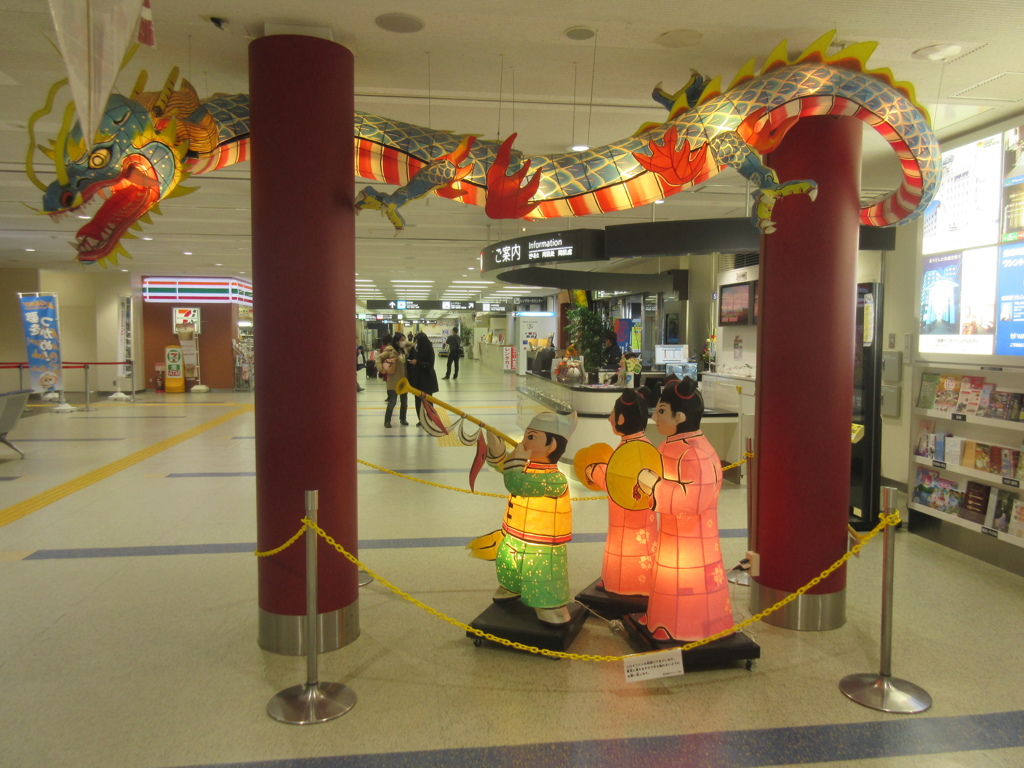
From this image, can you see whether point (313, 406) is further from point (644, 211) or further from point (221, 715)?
point (644, 211)

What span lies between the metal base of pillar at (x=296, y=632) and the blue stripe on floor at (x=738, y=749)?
33.0 inches

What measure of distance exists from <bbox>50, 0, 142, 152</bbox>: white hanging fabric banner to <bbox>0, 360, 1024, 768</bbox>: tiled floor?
7.08 feet

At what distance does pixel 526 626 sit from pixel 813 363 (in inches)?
76.7

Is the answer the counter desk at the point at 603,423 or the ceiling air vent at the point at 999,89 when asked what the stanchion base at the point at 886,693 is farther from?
the counter desk at the point at 603,423

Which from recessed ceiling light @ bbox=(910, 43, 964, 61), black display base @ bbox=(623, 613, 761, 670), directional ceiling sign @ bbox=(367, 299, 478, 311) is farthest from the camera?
directional ceiling sign @ bbox=(367, 299, 478, 311)

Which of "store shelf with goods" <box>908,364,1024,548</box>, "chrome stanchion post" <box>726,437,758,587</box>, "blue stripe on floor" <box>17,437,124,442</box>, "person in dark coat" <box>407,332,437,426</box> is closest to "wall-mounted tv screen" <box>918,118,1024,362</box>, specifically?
"store shelf with goods" <box>908,364,1024,548</box>

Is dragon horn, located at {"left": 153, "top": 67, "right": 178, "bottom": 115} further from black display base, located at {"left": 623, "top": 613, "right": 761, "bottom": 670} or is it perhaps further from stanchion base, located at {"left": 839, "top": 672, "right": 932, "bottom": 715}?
stanchion base, located at {"left": 839, "top": 672, "right": 932, "bottom": 715}

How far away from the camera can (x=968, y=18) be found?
3.04 m

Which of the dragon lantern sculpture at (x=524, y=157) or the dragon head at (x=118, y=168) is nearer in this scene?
the dragon head at (x=118, y=168)

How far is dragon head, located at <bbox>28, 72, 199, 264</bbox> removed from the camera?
2592mm

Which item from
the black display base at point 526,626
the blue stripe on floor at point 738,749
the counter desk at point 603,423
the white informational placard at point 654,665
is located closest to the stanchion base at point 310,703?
the blue stripe on floor at point 738,749

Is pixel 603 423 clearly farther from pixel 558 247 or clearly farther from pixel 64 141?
pixel 64 141

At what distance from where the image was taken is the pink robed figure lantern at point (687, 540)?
298 cm

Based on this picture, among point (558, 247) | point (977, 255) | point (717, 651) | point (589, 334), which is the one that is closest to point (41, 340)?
point (589, 334)
